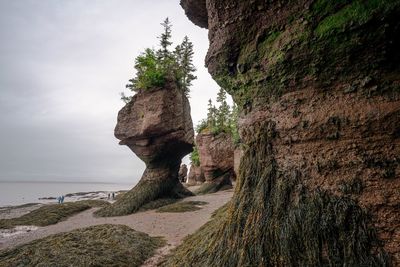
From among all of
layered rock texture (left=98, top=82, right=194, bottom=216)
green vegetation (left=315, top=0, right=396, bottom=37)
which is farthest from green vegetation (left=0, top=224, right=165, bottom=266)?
layered rock texture (left=98, top=82, right=194, bottom=216)

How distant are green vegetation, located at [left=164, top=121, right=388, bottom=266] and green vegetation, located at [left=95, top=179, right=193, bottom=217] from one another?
12483mm

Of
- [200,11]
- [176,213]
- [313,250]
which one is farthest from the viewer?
[176,213]

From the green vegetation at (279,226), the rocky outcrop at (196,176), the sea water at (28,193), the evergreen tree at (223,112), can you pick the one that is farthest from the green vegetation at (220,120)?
the sea water at (28,193)

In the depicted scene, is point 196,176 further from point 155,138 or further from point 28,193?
point 28,193

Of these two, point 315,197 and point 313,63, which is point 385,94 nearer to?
point 313,63

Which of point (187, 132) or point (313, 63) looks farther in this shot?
point (187, 132)

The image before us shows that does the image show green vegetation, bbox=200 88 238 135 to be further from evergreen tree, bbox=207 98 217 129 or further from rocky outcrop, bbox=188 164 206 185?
rocky outcrop, bbox=188 164 206 185

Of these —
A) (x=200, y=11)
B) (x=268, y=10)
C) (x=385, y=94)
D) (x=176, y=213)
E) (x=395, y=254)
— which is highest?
(x=200, y=11)

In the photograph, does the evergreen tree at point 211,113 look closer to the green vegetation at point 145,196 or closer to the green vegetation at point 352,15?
the green vegetation at point 145,196

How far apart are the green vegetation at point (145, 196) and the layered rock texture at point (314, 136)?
12298 millimetres

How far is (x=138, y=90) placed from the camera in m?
19.6

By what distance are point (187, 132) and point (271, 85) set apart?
47.7 feet

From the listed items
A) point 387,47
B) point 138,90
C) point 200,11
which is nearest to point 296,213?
point 387,47

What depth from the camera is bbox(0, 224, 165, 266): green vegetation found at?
6.62 meters
